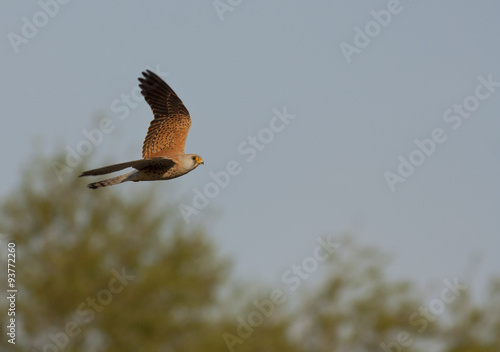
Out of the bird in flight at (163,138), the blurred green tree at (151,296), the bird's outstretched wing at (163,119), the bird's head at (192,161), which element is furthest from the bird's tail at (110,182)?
the blurred green tree at (151,296)

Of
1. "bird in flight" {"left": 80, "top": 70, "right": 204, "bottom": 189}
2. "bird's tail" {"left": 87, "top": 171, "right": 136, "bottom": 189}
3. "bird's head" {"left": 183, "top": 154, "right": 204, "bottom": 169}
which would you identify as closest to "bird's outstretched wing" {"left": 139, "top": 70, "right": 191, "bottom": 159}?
"bird in flight" {"left": 80, "top": 70, "right": 204, "bottom": 189}

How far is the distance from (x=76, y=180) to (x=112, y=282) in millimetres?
3181

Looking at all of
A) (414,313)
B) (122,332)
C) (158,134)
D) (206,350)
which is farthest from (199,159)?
(414,313)

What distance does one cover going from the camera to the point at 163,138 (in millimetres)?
12867

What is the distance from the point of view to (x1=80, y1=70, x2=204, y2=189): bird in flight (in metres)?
11.4

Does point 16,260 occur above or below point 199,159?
above

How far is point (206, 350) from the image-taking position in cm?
2117

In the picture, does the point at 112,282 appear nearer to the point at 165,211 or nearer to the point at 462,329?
the point at 165,211

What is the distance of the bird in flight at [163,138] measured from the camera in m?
11.4

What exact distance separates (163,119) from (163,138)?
44 centimetres

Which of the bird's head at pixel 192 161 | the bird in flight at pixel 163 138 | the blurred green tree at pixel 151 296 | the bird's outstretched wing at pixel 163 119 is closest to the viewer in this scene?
the bird in flight at pixel 163 138

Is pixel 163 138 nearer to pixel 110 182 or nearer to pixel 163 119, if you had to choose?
pixel 163 119

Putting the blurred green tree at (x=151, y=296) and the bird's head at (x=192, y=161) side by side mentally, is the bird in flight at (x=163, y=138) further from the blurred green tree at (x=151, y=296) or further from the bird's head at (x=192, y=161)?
the blurred green tree at (x=151, y=296)

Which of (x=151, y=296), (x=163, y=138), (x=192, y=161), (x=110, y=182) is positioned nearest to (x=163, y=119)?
(x=163, y=138)
